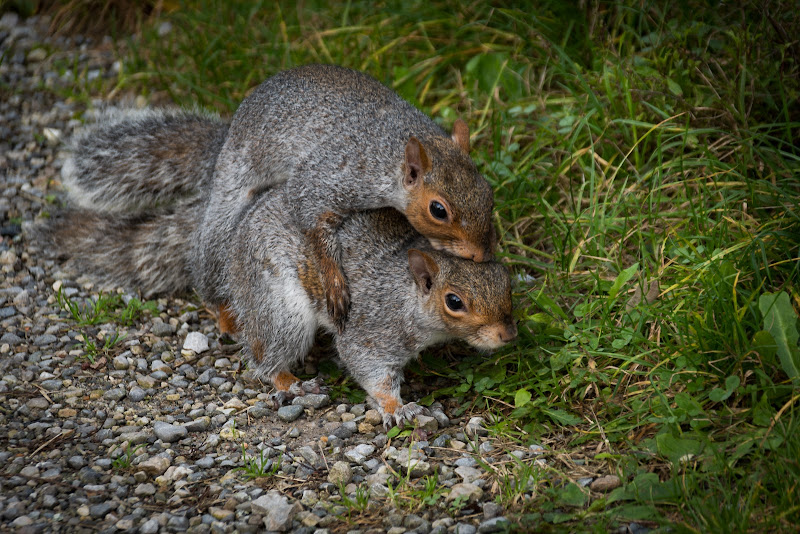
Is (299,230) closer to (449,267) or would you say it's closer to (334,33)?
(449,267)

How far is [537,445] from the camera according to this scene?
3.01 metres

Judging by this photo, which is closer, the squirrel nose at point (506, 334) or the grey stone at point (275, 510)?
the grey stone at point (275, 510)

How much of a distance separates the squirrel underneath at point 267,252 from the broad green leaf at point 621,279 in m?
0.43

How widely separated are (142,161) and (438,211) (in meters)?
1.78

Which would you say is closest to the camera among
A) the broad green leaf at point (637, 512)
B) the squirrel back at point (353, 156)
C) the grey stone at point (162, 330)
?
the broad green leaf at point (637, 512)

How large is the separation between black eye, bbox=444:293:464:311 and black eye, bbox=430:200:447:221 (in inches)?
11.9

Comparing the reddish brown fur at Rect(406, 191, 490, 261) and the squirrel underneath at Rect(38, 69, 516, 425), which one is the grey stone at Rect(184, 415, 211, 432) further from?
the reddish brown fur at Rect(406, 191, 490, 261)

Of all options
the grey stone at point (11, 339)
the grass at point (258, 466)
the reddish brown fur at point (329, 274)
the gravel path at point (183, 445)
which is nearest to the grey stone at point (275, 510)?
the gravel path at point (183, 445)

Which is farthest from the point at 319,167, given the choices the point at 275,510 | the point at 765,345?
the point at 765,345

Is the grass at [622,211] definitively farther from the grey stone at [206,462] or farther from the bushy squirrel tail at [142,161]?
the grey stone at [206,462]

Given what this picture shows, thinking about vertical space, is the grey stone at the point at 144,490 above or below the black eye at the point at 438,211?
below

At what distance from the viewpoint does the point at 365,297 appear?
348 centimetres

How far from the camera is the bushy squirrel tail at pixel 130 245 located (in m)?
4.16

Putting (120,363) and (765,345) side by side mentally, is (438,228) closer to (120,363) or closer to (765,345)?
(765,345)
